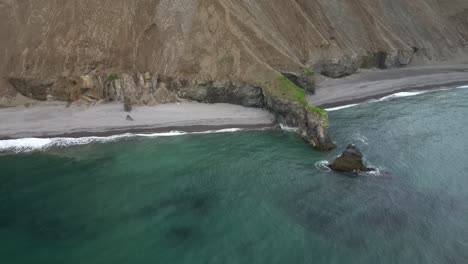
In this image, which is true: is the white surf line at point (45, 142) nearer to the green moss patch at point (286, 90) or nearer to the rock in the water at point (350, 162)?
the green moss patch at point (286, 90)

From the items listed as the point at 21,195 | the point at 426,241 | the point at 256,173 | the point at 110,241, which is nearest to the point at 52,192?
the point at 21,195

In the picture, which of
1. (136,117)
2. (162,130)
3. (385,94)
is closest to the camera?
(162,130)

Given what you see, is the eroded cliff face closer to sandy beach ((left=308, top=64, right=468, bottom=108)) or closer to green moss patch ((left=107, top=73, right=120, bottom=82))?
green moss patch ((left=107, top=73, right=120, bottom=82))

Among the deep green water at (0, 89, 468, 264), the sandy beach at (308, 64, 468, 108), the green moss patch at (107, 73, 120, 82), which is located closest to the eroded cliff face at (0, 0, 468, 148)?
the green moss patch at (107, 73, 120, 82)

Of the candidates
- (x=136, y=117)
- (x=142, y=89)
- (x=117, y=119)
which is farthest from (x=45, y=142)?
(x=142, y=89)

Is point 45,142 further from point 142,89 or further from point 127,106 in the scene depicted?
point 142,89

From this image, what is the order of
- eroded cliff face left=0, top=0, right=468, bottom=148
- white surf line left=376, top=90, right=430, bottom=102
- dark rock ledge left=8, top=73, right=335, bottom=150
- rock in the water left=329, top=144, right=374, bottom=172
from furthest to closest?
white surf line left=376, top=90, right=430, bottom=102 → eroded cliff face left=0, top=0, right=468, bottom=148 → dark rock ledge left=8, top=73, right=335, bottom=150 → rock in the water left=329, top=144, right=374, bottom=172
